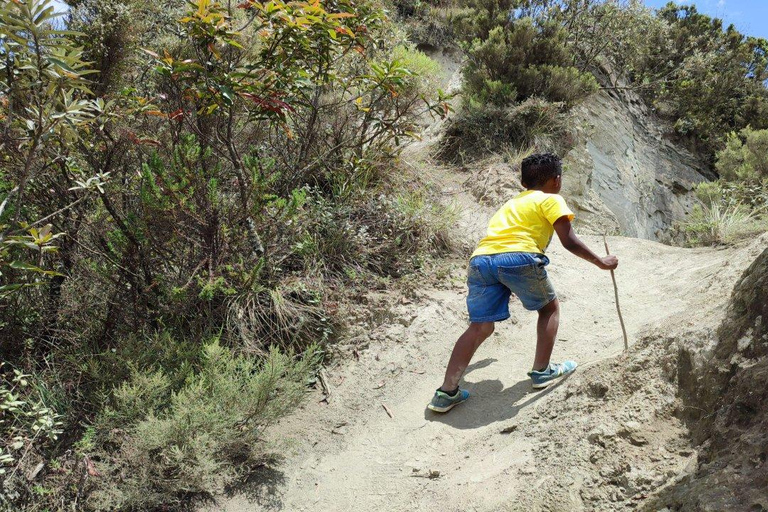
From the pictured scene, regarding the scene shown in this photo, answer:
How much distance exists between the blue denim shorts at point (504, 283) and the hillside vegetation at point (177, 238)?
1.41 metres

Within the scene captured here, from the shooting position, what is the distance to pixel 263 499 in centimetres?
368

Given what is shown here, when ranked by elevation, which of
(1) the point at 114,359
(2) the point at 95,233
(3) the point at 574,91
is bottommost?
(1) the point at 114,359

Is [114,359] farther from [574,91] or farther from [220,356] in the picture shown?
[574,91]

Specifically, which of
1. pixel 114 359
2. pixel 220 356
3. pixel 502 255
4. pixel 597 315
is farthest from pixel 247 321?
pixel 597 315

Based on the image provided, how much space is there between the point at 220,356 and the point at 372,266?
6.34 ft

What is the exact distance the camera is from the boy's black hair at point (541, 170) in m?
4.19

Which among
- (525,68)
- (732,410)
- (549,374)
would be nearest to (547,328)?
(549,374)

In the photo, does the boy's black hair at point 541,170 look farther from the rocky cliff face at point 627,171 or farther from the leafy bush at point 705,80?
the leafy bush at point 705,80

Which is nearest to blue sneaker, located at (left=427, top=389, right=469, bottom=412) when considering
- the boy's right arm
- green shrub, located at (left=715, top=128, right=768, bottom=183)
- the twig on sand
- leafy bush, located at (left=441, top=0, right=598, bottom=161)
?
the twig on sand

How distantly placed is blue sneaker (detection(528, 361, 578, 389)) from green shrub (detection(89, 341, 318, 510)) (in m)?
1.68

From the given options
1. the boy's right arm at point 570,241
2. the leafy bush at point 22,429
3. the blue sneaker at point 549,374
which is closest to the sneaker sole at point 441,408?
the blue sneaker at point 549,374

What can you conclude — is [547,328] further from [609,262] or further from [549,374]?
[609,262]

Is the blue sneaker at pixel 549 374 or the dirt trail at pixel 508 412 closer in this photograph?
the dirt trail at pixel 508 412

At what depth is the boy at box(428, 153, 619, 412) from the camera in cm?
389
